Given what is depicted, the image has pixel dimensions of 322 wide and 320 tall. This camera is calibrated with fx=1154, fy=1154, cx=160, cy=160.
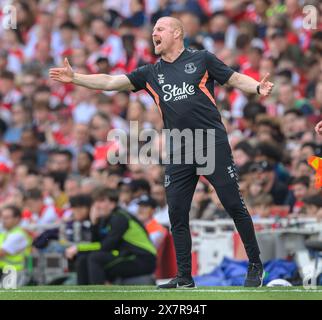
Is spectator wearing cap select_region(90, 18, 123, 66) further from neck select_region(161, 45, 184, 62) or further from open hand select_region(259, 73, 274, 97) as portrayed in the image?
open hand select_region(259, 73, 274, 97)

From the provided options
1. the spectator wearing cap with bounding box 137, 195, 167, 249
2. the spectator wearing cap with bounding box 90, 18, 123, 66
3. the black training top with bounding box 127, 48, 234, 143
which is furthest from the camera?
the spectator wearing cap with bounding box 90, 18, 123, 66

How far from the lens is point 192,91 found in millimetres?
10359

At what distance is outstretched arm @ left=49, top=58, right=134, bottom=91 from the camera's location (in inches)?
421

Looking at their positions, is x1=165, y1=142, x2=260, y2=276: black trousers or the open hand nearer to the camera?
the open hand

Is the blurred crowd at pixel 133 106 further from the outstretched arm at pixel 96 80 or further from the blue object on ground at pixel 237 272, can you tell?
the outstretched arm at pixel 96 80

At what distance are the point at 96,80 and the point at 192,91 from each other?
0.99 m

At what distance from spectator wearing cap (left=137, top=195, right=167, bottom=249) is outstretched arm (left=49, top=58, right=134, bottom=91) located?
4.42 metres

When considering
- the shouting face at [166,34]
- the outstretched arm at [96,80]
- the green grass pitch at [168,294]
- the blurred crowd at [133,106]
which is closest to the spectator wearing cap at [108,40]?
the blurred crowd at [133,106]

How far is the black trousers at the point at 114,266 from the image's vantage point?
46.3 feet

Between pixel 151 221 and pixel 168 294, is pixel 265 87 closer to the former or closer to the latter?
pixel 168 294

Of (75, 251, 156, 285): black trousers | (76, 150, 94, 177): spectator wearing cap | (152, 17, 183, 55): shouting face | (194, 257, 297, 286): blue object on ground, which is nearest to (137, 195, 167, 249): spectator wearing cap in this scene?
(75, 251, 156, 285): black trousers

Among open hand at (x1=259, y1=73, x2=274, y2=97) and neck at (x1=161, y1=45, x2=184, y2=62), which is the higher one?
neck at (x1=161, y1=45, x2=184, y2=62)
